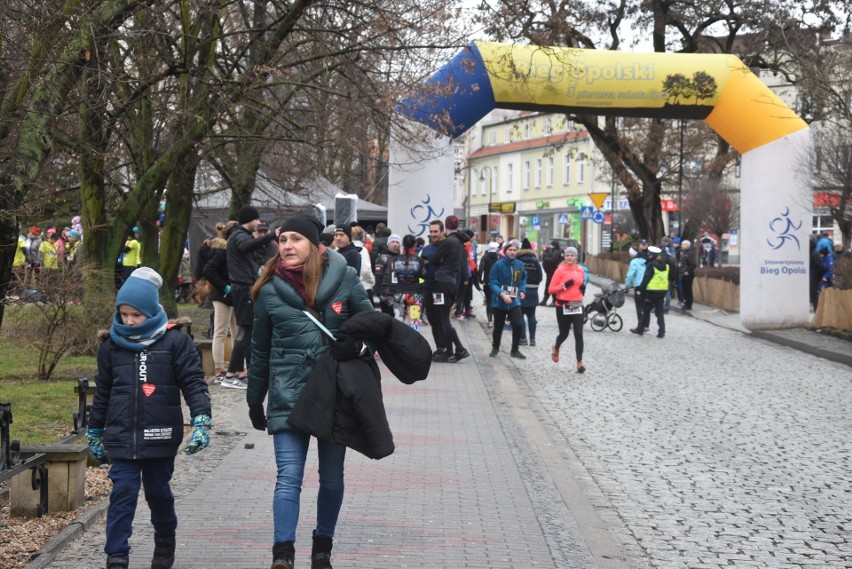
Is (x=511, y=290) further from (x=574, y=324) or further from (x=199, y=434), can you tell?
(x=199, y=434)

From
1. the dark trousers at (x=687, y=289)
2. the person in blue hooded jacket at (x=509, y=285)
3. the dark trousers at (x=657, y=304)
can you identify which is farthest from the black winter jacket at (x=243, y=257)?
the dark trousers at (x=687, y=289)

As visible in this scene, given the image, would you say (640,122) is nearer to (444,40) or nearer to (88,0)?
(444,40)

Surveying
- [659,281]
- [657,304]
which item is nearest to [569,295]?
[659,281]

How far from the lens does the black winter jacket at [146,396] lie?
5402 mm

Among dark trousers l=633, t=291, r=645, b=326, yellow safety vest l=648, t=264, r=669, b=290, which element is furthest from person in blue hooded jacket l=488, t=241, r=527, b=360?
dark trousers l=633, t=291, r=645, b=326

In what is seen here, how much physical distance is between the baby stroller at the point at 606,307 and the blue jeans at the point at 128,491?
18.1m

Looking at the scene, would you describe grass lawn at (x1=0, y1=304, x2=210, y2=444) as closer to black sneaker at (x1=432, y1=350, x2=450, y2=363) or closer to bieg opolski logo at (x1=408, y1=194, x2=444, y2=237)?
black sneaker at (x1=432, y1=350, x2=450, y2=363)

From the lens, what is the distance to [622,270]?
43.5 metres

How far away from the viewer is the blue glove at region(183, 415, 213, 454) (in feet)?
17.6

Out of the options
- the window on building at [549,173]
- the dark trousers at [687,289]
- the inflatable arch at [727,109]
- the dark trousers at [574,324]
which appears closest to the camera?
the dark trousers at [574,324]

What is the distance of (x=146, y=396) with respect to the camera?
5422 millimetres

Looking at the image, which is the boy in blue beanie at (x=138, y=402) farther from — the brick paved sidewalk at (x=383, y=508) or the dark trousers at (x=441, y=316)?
the dark trousers at (x=441, y=316)

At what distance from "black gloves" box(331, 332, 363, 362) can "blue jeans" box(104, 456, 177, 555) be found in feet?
3.19

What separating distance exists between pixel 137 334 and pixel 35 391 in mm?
7355
